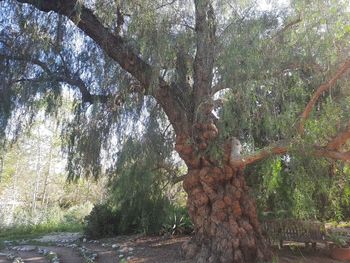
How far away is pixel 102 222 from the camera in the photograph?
31.9 feet

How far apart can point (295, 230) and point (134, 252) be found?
312 cm

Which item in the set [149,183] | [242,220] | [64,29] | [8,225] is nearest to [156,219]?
[149,183]

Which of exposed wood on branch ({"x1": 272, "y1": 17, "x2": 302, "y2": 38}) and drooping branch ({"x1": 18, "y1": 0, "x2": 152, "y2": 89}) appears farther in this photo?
drooping branch ({"x1": 18, "y1": 0, "x2": 152, "y2": 89})

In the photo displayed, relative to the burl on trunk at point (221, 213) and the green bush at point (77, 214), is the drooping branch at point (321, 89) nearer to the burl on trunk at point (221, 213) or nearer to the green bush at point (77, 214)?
the burl on trunk at point (221, 213)

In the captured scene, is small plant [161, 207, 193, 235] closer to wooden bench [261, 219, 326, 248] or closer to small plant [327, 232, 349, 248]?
wooden bench [261, 219, 326, 248]

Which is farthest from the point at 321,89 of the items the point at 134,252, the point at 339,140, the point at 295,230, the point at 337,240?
the point at 134,252

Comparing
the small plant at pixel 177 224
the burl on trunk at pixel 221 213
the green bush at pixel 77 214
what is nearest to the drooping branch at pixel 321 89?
the burl on trunk at pixel 221 213

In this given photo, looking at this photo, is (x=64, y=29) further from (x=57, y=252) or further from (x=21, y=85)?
(x=57, y=252)

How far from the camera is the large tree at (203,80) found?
4.80m

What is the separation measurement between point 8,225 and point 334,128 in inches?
498

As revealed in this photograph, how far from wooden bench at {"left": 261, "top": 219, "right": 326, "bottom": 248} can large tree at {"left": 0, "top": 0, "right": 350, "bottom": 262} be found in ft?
3.29

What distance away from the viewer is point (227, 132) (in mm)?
5379

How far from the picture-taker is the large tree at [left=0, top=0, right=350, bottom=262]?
15.8 feet

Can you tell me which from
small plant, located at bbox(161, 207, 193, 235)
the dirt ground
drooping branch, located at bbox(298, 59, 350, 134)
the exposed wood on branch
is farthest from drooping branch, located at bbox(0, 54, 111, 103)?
small plant, located at bbox(161, 207, 193, 235)
